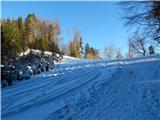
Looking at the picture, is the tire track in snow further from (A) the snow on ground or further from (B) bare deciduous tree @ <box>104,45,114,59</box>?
(B) bare deciduous tree @ <box>104,45,114,59</box>

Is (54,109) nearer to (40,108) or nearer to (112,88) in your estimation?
(40,108)

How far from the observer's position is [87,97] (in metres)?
9.88

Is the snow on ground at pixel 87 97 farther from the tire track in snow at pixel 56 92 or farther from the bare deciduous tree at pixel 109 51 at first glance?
the bare deciduous tree at pixel 109 51

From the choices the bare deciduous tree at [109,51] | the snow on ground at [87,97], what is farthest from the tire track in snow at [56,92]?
the bare deciduous tree at [109,51]

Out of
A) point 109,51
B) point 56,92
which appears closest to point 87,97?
point 56,92

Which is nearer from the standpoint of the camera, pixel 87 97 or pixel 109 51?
pixel 87 97

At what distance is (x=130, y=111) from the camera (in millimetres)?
8344

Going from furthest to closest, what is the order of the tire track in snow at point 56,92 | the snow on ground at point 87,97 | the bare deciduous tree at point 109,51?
the bare deciduous tree at point 109,51
the tire track in snow at point 56,92
the snow on ground at point 87,97

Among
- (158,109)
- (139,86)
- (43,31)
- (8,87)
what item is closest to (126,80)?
(139,86)

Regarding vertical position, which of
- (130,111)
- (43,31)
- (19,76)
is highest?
(43,31)

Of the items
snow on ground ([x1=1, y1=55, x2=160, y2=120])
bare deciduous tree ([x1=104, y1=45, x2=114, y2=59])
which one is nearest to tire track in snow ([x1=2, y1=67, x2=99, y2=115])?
snow on ground ([x1=1, y1=55, x2=160, y2=120])

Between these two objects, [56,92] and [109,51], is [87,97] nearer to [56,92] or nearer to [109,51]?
[56,92]

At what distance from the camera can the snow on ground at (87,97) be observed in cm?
823

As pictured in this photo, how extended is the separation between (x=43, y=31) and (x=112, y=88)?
158 feet
